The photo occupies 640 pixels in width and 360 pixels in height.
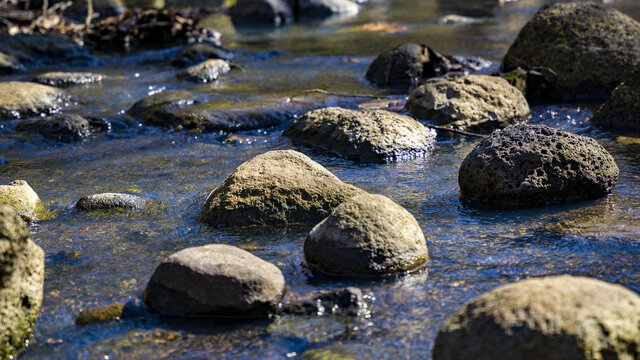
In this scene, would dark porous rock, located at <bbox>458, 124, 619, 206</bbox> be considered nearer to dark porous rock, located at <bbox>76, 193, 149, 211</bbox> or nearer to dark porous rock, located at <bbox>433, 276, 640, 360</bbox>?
dark porous rock, located at <bbox>433, 276, 640, 360</bbox>

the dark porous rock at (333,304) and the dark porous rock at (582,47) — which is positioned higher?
the dark porous rock at (582,47)

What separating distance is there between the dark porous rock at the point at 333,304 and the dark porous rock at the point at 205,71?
24.6 feet

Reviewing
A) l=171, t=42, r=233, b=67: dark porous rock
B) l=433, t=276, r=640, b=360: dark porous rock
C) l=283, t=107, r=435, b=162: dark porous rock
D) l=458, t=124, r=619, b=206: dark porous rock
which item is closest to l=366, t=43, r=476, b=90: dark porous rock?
l=283, t=107, r=435, b=162: dark porous rock

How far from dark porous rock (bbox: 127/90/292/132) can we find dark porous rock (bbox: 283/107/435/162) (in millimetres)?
916

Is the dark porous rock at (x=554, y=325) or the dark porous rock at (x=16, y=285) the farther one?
the dark porous rock at (x=16, y=285)

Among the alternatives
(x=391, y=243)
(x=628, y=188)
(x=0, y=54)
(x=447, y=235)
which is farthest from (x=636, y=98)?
(x=0, y=54)

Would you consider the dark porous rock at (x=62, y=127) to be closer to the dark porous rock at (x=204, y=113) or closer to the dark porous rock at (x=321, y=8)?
the dark porous rock at (x=204, y=113)

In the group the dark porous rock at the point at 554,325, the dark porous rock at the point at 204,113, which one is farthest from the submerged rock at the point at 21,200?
the dark porous rock at the point at 554,325

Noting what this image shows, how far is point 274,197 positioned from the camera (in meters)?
5.17

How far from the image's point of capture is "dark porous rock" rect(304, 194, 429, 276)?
4.22 meters

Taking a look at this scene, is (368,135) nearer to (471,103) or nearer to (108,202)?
(471,103)

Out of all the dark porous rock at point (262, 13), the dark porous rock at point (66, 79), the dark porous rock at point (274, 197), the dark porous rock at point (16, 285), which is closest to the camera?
the dark porous rock at point (16, 285)

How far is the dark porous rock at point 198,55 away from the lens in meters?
12.2

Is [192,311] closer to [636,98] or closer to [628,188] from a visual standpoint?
[628,188]
